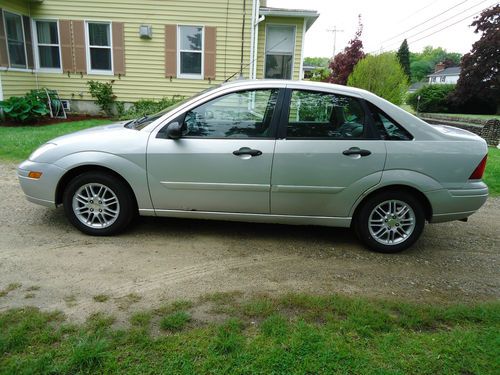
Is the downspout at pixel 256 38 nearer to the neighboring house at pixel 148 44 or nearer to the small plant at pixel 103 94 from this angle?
the neighboring house at pixel 148 44

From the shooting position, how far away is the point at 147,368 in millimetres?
2328

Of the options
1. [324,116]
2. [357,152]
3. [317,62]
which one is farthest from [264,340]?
[317,62]

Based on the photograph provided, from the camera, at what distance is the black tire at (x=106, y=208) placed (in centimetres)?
414

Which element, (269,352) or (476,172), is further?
(476,172)

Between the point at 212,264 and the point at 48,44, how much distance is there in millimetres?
12703

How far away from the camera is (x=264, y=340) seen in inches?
103

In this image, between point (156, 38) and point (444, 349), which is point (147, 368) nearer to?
point (444, 349)

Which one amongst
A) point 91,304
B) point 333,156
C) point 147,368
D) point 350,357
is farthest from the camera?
point 333,156

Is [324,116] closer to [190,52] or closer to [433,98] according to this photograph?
[190,52]

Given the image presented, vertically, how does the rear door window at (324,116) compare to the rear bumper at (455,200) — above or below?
above

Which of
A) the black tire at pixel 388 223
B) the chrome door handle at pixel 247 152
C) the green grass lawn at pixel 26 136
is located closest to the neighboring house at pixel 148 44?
the green grass lawn at pixel 26 136

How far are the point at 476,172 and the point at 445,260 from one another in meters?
0.95

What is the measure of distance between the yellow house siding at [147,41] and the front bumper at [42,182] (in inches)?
390

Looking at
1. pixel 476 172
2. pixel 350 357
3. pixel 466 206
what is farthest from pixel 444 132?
pixel 350 357
